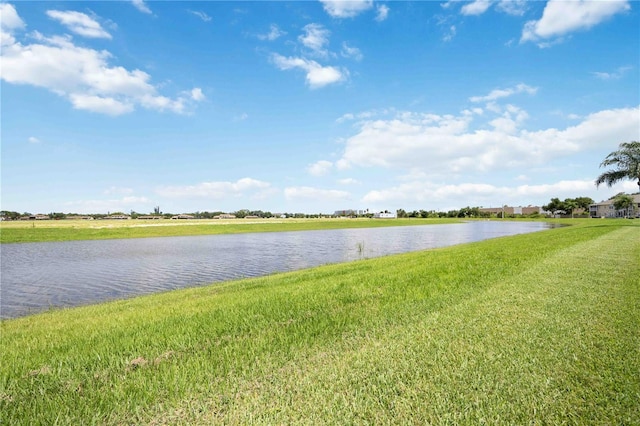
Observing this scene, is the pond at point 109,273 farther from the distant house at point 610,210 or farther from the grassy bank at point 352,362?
the distant house at point 610,210

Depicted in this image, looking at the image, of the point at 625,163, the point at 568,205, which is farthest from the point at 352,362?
the point at 568,205

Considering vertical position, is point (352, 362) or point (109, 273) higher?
point (352, 362)

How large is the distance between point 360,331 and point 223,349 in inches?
84.2

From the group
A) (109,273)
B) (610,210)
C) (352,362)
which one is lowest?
(109,273)

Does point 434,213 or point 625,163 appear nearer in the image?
point 625,163

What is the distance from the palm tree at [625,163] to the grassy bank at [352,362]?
37.9 metres

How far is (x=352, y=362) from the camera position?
4285mm

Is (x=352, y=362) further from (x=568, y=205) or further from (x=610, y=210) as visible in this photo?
(x=568, y=205)

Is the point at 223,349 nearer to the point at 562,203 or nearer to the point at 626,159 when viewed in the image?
the point at 626,159

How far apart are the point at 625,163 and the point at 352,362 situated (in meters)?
45.4

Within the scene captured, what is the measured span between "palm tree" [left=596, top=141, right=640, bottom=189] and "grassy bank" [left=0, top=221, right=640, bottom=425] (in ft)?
124

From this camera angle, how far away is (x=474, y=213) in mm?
176750

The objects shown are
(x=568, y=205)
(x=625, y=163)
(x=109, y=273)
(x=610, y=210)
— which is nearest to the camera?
(x=109, y=273)

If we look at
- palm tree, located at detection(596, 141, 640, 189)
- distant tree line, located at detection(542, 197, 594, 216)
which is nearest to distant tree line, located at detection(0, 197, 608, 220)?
distant tree line, located at detection(542, 197, 594, 216)
